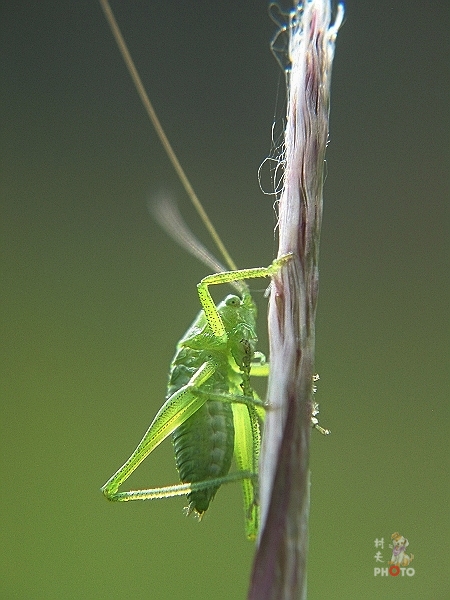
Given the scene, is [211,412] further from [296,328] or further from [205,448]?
[296,328]

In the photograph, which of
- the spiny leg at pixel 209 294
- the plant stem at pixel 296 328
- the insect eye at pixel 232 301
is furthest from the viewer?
the insect eye at pixel 232 301

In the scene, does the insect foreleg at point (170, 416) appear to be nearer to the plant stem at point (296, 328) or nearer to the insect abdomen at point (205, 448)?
the insect abdomen at point (205, 448)

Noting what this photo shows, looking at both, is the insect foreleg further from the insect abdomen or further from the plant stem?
the plant stem

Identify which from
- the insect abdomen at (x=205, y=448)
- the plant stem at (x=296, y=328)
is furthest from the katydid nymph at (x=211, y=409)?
the plant stem at (x=296, y=328)

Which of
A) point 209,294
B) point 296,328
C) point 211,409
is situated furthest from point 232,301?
point 296,328

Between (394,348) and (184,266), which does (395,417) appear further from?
(184,266)

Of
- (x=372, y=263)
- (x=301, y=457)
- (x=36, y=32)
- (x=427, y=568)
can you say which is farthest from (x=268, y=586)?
(x=36, y=32)

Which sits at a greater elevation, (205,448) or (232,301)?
(232,301)

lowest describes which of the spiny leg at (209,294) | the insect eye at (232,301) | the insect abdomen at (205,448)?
the insect abdomen at (205,448)
